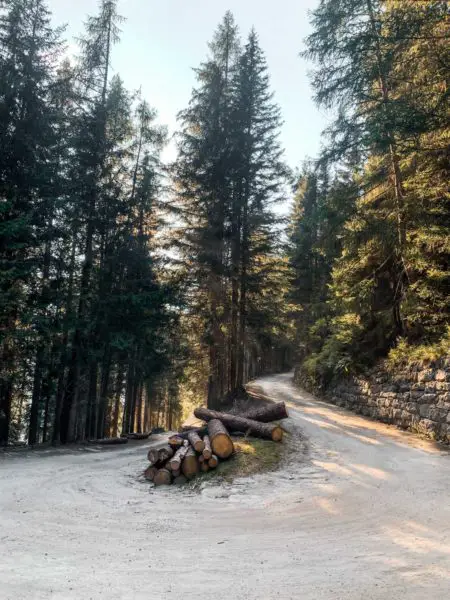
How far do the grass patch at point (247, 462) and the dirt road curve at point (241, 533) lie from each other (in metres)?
0.42

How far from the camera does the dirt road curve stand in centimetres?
345

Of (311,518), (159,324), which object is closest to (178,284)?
(159,324)

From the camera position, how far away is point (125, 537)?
16.1 feet

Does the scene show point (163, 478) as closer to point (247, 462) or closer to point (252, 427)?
point (247, 462)

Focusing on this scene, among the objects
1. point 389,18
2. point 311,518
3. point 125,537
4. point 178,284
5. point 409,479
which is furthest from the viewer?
point 178,284

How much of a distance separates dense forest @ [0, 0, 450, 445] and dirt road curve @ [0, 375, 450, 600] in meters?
5.38

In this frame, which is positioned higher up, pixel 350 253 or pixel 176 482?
pixel 350 253

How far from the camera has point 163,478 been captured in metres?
7.91

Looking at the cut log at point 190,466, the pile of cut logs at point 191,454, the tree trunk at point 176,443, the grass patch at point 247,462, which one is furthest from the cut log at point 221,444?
the tree trunk at point 176,443

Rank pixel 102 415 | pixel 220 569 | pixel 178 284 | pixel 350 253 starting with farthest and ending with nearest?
pixel 102 415, pixel 178 284, pixel 350 253, pixel 220 569

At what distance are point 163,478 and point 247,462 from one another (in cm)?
185

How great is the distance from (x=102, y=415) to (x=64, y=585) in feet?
59.3

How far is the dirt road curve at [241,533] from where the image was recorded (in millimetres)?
3449

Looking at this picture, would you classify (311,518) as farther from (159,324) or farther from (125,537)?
(159,324)
